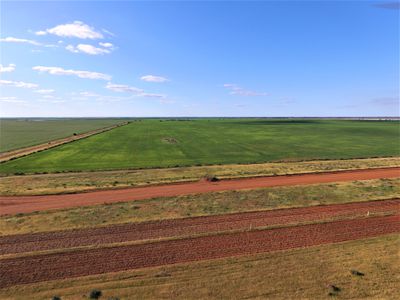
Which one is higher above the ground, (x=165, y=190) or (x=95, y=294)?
(x=165, y=190)

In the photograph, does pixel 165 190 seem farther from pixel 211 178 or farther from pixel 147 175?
pixel 147 175

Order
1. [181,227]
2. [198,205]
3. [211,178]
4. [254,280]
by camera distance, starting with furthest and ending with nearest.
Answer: [211,178]
[198,205]
[181,227]
[254,280]

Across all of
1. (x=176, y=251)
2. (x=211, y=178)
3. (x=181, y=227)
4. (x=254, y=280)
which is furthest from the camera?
(x=211, y=178)

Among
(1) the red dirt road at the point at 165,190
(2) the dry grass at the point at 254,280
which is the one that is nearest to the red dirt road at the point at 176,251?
(2) the dry grass at the point at 254,280

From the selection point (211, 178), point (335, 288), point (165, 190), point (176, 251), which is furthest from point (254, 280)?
point (211, 178)

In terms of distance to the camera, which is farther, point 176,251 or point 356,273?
point 176,251

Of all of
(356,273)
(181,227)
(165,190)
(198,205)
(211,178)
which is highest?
(211,178)
